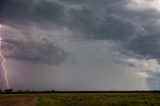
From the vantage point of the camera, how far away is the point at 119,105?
57625 millimetres

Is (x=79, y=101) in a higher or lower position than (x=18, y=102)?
higher

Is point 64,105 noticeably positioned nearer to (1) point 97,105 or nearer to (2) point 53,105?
(2) point 53,105

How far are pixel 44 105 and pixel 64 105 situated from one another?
3.68 m

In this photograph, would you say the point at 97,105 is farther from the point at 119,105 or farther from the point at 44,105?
the point at 44,105

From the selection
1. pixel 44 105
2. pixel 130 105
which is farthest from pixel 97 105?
pixel 44 105

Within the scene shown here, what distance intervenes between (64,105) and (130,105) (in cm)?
1235

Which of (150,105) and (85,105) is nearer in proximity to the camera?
(85,105)

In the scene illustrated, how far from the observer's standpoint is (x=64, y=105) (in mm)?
55750

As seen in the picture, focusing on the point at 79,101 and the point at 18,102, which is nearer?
the point at 18,102

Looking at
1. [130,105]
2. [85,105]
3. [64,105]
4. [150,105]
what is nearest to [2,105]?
[64,105]

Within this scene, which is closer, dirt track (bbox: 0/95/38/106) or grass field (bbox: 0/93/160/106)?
grass field (bbox: 0/93/160/106)

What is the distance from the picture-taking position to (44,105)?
183 ft

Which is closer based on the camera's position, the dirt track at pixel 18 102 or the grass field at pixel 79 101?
the grass field at pixel 79 101

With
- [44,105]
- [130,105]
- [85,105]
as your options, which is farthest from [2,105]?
[130,105]
